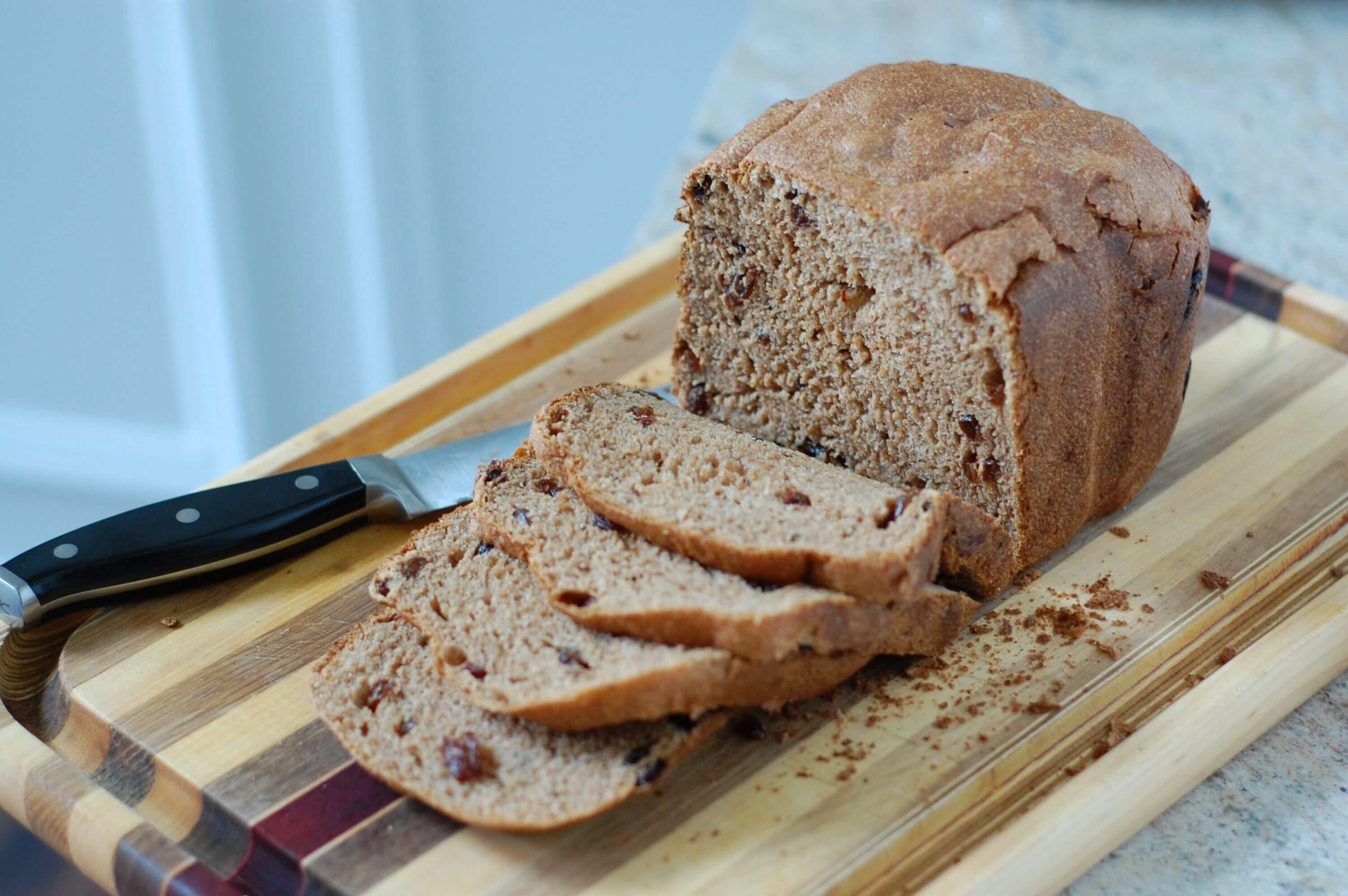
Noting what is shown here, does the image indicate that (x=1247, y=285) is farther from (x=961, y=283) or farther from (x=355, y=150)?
(x=355, y=150)

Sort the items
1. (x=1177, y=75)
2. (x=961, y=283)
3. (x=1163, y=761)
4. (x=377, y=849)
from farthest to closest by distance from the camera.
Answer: (x=1177, y=75) → (x=961, y=283) → (x=1163, y=761) → (x=377, y=849)

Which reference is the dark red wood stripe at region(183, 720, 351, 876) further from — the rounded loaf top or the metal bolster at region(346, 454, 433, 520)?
the rounded loaf top

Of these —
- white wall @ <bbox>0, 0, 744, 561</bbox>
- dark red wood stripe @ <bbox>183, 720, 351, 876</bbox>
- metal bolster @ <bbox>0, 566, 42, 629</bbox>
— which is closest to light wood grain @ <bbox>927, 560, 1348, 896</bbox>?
dark red wood stripe @ <bbox>183, 720, 351, 876</bbox>

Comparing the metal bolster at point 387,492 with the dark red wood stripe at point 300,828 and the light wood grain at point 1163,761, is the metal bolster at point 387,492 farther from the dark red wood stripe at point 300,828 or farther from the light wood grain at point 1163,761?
the light wood grain at point 1163,761

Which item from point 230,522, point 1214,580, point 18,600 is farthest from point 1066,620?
point 18,600

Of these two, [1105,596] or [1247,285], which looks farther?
[1247,285]

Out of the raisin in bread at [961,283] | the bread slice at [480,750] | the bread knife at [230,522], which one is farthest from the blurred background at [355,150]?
the bread slice at [480,750]
